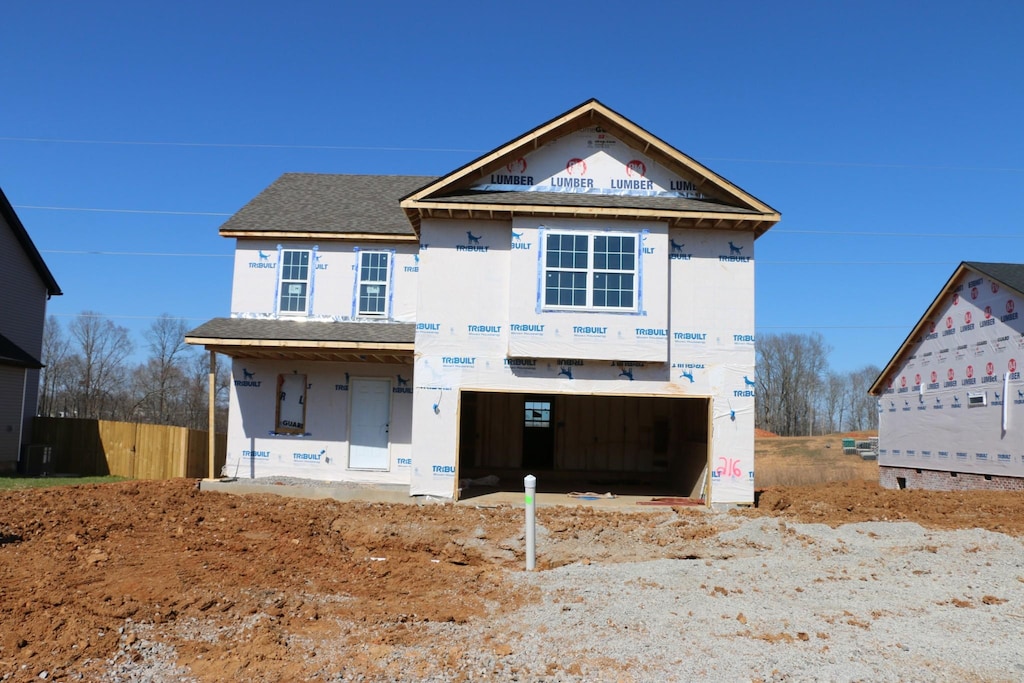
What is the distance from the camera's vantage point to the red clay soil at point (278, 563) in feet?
23.6

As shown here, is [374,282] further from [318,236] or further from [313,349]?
[313,349]

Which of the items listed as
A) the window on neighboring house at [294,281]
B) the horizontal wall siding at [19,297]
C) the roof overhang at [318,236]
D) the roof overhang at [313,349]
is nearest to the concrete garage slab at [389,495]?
the roof overhang at [313,349]

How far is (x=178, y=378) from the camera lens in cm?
6950

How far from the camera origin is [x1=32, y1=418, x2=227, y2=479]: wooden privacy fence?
2367 cm

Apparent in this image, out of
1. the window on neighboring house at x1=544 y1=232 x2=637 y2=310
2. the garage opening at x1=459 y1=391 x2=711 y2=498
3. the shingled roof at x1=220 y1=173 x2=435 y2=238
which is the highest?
the shingled roof at x1=220 y1=173 x2=435 y2=238

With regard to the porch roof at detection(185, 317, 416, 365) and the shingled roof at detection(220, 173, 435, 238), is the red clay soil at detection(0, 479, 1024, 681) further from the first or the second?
the shingled roof at detection(220, 173, 435, 238)

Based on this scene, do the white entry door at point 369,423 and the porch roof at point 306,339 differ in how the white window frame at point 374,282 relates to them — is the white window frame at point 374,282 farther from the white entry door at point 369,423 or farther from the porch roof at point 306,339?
the white entry door at point 369,423

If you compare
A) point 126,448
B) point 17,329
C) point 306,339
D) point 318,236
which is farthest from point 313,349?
point 17,329

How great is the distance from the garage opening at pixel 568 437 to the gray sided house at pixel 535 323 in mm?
2698

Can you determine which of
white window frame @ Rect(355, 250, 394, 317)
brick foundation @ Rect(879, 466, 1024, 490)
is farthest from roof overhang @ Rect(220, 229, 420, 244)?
brick foundation @ Rect(879, 466, 1024, 490)

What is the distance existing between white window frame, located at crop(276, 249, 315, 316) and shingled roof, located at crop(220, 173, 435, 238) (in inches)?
22.6

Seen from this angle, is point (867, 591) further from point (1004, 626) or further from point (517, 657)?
point (517, 657)

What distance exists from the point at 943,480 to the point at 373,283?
19.4 meters

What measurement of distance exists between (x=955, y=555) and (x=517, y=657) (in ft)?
23.6
